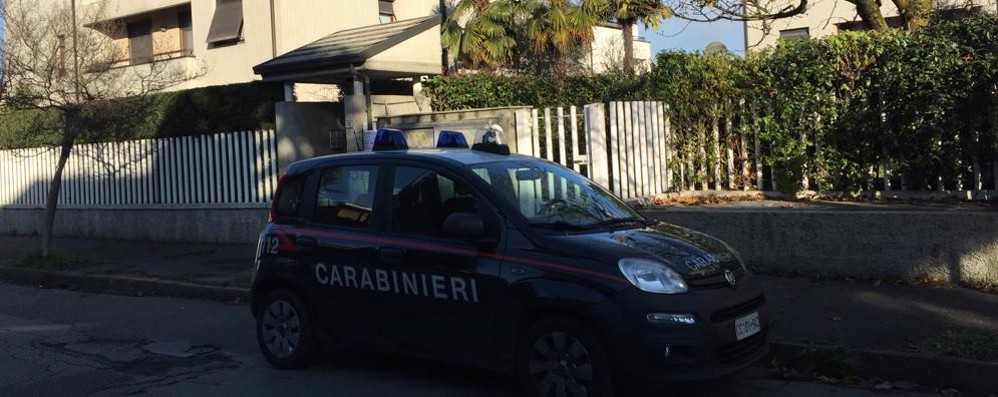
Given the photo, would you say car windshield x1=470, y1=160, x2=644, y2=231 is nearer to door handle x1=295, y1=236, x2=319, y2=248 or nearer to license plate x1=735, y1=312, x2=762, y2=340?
license plate x1=735, y1=312, x2=762, y2=340

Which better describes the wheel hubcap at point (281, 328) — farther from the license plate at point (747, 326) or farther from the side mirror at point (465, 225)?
the license plate at point (747, 326)

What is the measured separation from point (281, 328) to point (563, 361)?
2.59 m

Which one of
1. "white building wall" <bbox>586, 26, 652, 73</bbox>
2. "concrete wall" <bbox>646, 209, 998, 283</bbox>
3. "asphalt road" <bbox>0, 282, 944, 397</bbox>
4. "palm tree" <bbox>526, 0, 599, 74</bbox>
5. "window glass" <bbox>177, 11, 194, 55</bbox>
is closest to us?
"asphalt road" <bbox>0, 282, 944, 397</bbox>

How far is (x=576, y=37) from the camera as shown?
21.6 meters

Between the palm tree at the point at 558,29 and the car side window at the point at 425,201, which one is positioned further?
the palm tree at the point at 558,29

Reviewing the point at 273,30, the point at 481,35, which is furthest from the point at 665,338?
the point at 481,35

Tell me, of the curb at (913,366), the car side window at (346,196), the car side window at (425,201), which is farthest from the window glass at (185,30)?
the curb at (913,366)

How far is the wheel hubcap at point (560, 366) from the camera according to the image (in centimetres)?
516

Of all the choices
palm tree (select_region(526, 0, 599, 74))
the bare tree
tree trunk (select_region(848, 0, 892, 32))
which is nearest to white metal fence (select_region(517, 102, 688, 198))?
tree trunk (select_region(848, 0, 892, 32))

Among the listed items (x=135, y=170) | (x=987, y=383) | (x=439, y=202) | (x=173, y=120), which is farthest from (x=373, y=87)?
(x=987, y=383)

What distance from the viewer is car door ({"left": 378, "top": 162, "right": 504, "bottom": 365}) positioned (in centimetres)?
553

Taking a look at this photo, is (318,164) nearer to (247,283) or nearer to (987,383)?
(247,283)

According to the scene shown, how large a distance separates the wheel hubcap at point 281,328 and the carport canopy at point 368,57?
220 inches

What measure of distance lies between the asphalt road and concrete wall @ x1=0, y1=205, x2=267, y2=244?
13.8 feet
